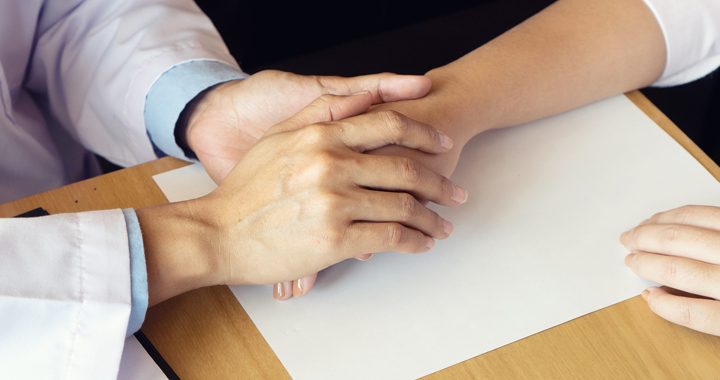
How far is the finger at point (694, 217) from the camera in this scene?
0.77m

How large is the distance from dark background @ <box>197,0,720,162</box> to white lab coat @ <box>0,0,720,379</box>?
45cm

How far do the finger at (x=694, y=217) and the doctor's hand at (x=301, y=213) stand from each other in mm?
210

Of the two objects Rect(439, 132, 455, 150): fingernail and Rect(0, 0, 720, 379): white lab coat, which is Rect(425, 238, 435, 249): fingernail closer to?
Rect(439, 132, 455, 150): fingernail

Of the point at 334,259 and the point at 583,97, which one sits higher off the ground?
the point at 583,97

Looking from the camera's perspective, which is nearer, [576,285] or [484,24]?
[576,285]

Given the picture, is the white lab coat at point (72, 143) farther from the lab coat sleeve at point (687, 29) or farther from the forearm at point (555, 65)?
the lab coat sleeve at point (687, 29)

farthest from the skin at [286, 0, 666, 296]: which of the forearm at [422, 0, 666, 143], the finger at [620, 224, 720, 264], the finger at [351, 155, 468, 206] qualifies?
the finger at [620, 224, 720, 264]

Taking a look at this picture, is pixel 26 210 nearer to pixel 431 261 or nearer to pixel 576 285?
pixel 431 261

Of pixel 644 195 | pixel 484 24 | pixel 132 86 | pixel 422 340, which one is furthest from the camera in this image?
pixel 484 24

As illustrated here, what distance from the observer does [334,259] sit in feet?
2.41

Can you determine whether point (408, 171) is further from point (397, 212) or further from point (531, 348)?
point (531, 348)

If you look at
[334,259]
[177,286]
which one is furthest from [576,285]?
[177,286]

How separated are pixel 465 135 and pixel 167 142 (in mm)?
326

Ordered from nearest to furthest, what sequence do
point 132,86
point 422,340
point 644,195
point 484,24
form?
1. point 422,340
2. point 644,195
3. point 132,86
4. point 484,24
